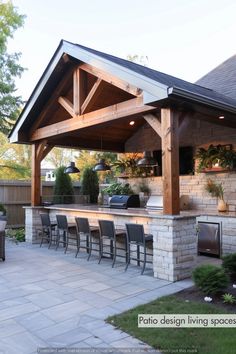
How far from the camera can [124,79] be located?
5426mm

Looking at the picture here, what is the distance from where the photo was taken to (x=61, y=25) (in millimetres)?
12836

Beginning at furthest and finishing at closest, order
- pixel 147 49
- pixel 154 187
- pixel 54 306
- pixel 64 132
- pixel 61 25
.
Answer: pixel 147 49
pixel 61 25
pixel 154 187
pixel 64 132
pixel 54 306

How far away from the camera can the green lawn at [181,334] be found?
2711mm

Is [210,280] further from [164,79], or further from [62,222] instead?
[62,222]

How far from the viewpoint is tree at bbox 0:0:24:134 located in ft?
43.4

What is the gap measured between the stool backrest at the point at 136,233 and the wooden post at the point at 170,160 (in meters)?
0.52

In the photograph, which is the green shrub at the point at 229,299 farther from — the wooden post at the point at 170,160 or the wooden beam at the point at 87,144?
the wooden beam at the point at 87,144

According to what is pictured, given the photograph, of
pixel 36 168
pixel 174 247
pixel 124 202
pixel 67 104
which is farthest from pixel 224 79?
pixel 174 247

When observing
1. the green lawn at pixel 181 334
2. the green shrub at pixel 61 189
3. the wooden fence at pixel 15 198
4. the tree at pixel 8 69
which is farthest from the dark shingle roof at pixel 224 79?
the tree at pixel 8 69

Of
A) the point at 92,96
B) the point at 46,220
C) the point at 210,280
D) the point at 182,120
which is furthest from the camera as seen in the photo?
the point at 46,220

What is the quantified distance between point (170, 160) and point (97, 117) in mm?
2049

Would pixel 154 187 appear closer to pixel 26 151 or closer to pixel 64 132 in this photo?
pixel 64 132

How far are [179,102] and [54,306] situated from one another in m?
3.30

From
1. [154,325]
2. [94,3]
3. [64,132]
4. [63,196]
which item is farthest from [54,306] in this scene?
[94,3]
